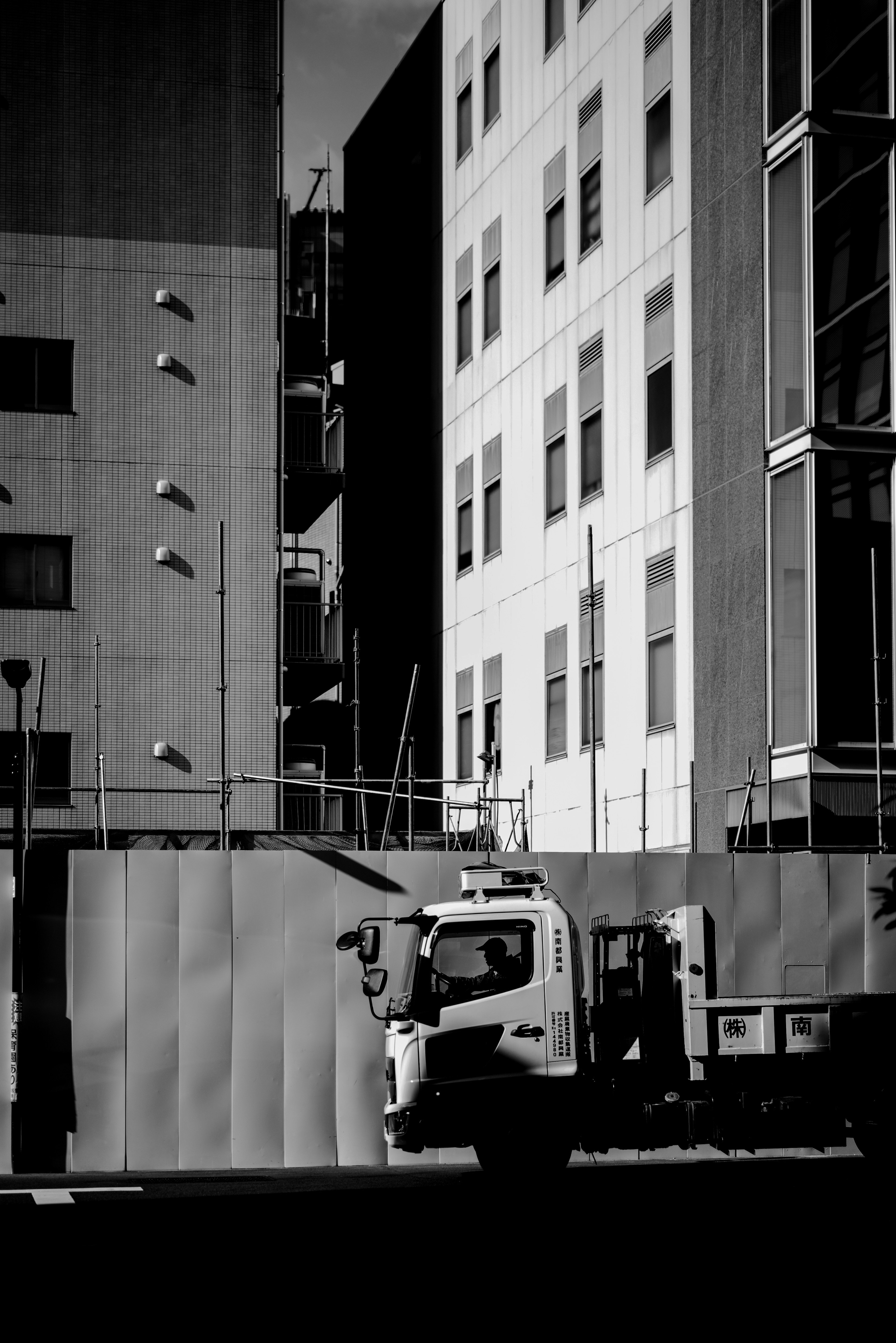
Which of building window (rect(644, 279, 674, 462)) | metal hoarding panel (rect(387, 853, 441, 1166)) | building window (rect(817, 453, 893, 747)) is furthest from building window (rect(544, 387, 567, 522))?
metal hoarding panel (rect(387, 853, 441, 1166))

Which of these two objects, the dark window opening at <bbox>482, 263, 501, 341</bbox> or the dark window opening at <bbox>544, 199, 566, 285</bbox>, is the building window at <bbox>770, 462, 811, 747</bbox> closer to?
the dark window opening at <bbox>544, 199, 566, 285</bbox>

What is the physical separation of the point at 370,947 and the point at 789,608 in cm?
872

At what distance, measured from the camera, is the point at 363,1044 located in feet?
51.7

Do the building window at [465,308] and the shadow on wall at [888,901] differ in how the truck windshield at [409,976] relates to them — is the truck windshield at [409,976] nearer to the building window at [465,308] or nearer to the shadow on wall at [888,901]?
the shadow on wall at [888,901]

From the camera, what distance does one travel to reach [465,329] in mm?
33406

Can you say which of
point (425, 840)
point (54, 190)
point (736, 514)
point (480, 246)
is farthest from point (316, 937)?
point (480, 246)

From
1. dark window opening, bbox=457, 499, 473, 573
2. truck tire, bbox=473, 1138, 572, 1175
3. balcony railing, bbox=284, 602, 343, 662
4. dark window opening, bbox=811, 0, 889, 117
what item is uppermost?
dark window opening, bbox=811, 0, 889, 117

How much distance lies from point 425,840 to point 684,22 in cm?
1449

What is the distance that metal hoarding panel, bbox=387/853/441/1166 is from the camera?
1603cm

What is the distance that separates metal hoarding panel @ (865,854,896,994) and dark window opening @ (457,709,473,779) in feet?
51.4

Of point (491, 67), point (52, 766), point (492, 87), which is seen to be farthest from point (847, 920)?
point (491, 67)

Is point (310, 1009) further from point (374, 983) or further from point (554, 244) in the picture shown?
point (554, 244)

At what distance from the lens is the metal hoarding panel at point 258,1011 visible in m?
15.5

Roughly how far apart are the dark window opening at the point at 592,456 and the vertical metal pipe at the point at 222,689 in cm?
583
